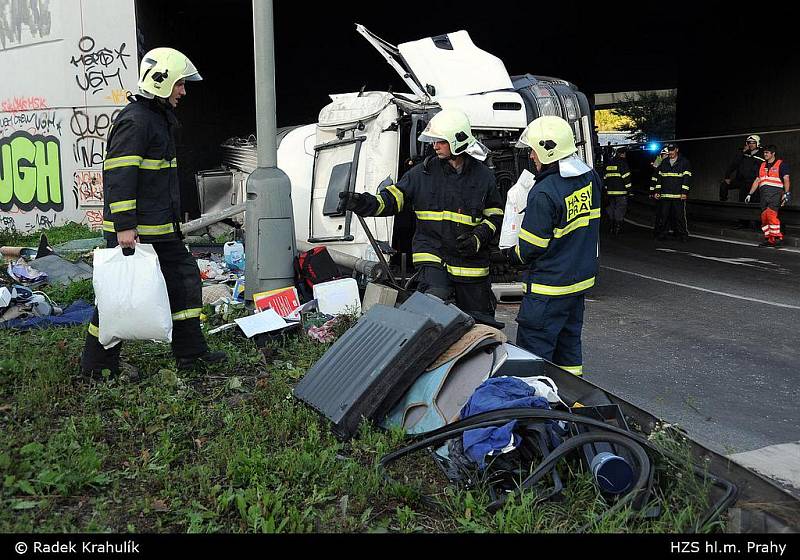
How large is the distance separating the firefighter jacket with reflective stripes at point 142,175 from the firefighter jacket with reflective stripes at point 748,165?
1289cm

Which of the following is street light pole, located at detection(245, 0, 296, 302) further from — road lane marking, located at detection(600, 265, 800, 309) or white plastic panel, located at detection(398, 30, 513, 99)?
road lane marking, located at detection(600, 265, 800, 309)

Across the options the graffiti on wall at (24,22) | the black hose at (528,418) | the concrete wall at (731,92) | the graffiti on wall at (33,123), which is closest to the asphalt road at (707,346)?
the black hose at (528,418)

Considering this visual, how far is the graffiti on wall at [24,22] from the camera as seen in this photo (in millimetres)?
13078

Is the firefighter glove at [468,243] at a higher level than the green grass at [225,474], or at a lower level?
higher

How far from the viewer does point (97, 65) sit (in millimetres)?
12789

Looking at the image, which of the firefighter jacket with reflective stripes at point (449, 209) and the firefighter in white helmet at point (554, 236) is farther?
the firefighter jacket with reflective stripes at point (449, 209)

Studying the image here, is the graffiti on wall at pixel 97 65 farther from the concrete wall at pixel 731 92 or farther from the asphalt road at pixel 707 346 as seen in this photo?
the concrete wall at pixel 731 92

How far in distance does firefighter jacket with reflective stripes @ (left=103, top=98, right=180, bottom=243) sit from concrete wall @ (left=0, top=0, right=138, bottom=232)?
899cm

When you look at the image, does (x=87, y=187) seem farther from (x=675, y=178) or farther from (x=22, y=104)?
(x=675, y=178)

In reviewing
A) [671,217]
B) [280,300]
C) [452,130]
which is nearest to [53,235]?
[280,300]

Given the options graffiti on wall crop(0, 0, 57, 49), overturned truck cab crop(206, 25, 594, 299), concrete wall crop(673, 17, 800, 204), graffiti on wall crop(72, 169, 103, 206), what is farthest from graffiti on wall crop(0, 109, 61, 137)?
concrete wall crop(673, 17, 800, 204)

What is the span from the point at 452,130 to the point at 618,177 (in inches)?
462

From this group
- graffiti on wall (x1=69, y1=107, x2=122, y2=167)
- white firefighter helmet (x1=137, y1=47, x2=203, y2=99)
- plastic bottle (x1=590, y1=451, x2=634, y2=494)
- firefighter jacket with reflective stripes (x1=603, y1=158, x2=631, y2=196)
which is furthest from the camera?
firefighter jacket with reflective stripes (x1=603, y1=158, x2=631, y2=196)

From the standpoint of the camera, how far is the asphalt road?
15.3 ft
